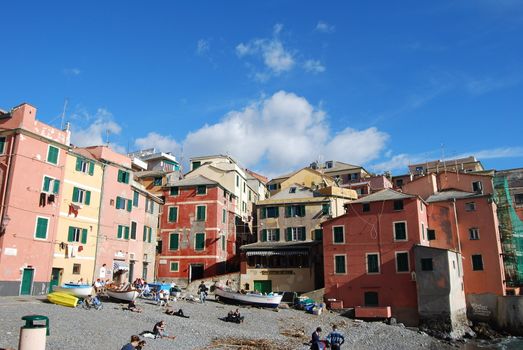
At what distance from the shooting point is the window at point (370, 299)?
1639 inches

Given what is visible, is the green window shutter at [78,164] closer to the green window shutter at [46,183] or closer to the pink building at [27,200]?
the pink building at [27,200]

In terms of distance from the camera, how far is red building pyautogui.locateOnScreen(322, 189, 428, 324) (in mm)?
40844

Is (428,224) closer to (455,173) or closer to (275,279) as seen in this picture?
(455,173)

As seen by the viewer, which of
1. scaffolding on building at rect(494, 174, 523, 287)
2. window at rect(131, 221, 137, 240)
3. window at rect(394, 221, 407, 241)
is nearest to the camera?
window at rect(394, 221, 407, 241)

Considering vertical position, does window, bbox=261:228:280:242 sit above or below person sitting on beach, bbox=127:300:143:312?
→ above

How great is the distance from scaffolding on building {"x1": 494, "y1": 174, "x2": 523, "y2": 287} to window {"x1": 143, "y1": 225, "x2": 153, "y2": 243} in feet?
119

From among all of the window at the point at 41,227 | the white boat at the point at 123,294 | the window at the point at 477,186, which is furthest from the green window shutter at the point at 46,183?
the window at the point at 477,186

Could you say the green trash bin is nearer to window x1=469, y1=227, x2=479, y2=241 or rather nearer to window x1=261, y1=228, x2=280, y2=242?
window x1=261, y1=228, x2=280, y2=242

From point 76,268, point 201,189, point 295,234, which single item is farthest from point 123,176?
point 295,234

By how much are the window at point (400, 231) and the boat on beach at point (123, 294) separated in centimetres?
2379

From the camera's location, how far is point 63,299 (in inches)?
1134

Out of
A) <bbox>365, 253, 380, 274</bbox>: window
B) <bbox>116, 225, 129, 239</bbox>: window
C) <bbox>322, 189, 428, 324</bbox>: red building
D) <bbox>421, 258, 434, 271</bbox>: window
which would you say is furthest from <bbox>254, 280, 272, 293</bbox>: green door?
<bbox>421, 258, 434, 271</bbox>: window

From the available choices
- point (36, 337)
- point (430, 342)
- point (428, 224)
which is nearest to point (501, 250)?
point (428, 224)

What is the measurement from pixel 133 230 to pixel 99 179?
6807 mm
